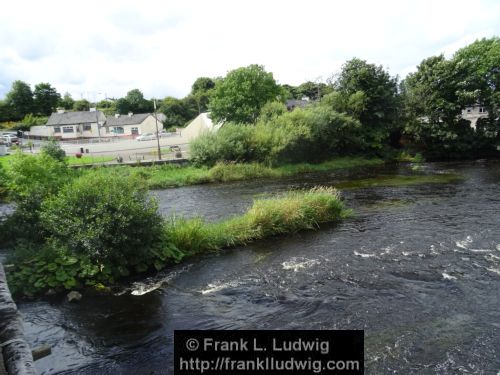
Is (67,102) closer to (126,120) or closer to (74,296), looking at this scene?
(126,120)

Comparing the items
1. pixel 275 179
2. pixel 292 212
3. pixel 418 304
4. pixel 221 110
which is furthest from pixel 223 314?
pixel 221 110

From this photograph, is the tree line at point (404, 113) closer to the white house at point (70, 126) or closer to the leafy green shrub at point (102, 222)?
the leafy green shrub at point (102, 222)

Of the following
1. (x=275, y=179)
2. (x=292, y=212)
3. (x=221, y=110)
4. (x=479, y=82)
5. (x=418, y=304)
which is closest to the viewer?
(x=418, y=304)

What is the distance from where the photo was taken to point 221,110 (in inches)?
2109

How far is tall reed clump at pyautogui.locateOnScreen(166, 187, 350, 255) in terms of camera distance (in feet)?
55.8

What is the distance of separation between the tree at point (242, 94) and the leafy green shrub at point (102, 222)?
3818cm

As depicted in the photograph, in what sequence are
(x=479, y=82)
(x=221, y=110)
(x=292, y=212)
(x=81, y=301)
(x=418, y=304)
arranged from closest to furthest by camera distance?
(x=418, y=304) → (x=81, y=301) → (x=292, y=212) → (x=479, y=82) → (x=221, y=110)

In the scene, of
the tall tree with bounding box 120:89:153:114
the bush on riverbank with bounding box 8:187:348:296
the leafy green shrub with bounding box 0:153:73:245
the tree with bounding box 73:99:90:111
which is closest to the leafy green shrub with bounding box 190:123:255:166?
the leafy green shrub with bounding box 0:153:73:245

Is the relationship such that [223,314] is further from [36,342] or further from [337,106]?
[337,106]

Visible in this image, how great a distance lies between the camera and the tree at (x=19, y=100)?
97562 mm

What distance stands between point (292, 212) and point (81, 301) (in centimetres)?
1064

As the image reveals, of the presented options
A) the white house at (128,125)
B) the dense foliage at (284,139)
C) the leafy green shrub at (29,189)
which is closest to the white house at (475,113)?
the dense foliage at (284,139)

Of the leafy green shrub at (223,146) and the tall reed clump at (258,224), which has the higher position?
the leafy green shrub at (223,146)

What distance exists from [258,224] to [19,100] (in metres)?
101
